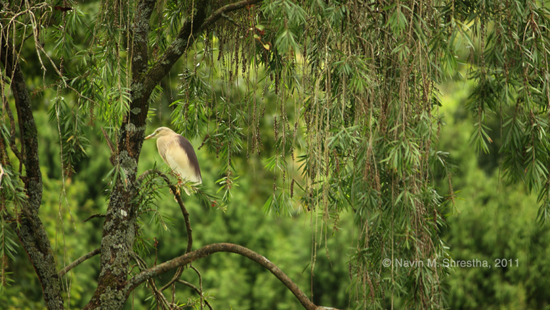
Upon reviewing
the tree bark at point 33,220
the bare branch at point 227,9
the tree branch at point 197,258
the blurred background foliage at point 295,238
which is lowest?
the blurred background foliage at point 295,238

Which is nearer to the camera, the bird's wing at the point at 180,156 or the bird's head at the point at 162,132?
the bird's wing at the point at 180,156

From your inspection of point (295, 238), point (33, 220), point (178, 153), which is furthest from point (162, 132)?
point (295, 238)

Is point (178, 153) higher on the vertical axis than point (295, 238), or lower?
higher

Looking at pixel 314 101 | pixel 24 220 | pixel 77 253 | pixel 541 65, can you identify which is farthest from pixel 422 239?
pixel 77 253

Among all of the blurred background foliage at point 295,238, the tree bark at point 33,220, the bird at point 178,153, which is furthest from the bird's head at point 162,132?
the blurred background foliage at point 295,238

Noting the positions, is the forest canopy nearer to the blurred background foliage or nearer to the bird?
the bird

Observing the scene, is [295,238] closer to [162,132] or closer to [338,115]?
[162,132]

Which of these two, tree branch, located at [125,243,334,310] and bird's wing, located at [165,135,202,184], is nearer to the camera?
tree branch, located at [125,243,334,310]

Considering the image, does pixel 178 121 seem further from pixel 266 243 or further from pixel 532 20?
pixel 266 243

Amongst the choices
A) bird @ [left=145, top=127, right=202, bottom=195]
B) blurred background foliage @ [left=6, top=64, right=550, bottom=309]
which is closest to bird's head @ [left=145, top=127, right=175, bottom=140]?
bird @ [left=145, top=127, right=202, bottom=195]

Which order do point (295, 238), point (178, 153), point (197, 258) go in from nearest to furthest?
point (197, 258), point (178, 153), point (295, 238)

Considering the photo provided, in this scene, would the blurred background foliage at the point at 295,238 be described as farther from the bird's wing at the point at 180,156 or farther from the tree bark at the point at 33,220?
the tree bark at the point at 33,220

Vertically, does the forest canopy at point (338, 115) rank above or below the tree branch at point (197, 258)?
above

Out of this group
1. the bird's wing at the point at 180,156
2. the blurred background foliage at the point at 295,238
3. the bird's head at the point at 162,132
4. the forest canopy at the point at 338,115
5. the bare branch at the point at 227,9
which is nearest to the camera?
the forest canopy at the point at 338,115
